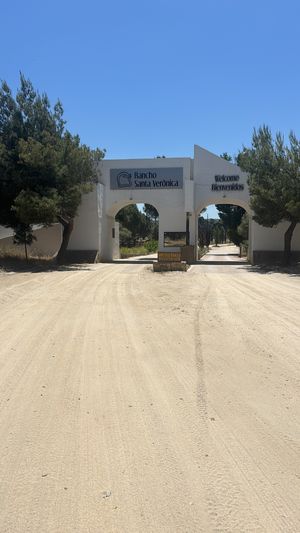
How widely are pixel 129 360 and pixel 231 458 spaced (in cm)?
311

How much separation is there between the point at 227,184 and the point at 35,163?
1421cm

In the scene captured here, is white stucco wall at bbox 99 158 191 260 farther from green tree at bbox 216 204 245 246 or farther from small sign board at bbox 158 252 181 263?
green tree at bbox 216 204 245 246

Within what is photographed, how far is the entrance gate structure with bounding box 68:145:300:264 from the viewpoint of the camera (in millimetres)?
30766

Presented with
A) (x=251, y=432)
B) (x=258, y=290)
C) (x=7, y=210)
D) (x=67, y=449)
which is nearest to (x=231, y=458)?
(x=251, y=432)

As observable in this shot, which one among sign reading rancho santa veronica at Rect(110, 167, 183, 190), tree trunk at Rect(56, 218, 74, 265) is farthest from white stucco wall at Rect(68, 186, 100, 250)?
sign reading rancho santa veronica at Rect(110, 167, 183, 190)

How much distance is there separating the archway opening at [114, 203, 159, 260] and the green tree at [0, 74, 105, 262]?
1844 cm

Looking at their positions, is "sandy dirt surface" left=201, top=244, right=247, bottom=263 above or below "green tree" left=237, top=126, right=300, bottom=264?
below

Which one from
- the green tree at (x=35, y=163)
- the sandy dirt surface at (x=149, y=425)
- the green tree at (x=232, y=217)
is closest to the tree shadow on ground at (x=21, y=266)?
the green tree at (x=35, y=163)

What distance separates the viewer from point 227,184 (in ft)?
103

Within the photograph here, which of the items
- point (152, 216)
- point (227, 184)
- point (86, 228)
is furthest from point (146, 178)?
point (152, 216)

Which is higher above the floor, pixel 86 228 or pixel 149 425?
pixel 86 228

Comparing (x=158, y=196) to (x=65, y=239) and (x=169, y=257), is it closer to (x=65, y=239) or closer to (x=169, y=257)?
(x=65, y=239)

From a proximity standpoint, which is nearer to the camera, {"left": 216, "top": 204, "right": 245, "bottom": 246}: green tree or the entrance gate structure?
the entrance gate structure

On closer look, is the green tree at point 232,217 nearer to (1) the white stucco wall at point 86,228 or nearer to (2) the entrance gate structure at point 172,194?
(2) the entrance gate structure at point 172,194
